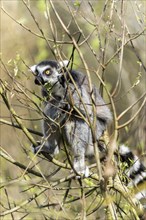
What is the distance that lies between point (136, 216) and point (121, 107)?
5.03 m

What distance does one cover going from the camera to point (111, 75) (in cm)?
991

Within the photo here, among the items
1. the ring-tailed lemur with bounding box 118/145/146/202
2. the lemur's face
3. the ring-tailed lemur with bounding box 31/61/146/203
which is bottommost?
the ring-tailed lemur with bounding box 118/145/146/202


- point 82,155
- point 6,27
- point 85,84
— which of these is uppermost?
point 6,27

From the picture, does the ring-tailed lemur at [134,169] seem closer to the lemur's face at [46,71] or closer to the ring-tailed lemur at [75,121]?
the ring-tailed lemur at [75,121]

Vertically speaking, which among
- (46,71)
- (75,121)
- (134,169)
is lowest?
(134,169)

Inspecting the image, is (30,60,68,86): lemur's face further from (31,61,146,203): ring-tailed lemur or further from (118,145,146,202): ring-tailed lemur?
(118,145,146,202): ring-tailed lemur

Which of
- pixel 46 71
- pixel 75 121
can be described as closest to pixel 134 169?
pixel 75 121

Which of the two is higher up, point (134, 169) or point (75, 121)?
point (75, 121)

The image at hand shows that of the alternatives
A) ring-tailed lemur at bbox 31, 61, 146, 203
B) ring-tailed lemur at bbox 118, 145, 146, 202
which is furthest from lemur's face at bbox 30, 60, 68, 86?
ring-tailed lemur at bbox 118, 145, 146, 202

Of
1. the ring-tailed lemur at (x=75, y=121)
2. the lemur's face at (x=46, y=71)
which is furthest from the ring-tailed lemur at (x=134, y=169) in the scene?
the lemur's face at (x=46, y=71)

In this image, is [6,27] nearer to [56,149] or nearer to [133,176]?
[56,149]

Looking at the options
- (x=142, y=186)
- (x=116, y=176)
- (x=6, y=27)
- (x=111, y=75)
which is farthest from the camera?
(x=6, y=27)

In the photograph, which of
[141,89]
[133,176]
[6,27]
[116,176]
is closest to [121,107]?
[141,89]

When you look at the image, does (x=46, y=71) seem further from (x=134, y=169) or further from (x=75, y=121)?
(x=134, y=169)
